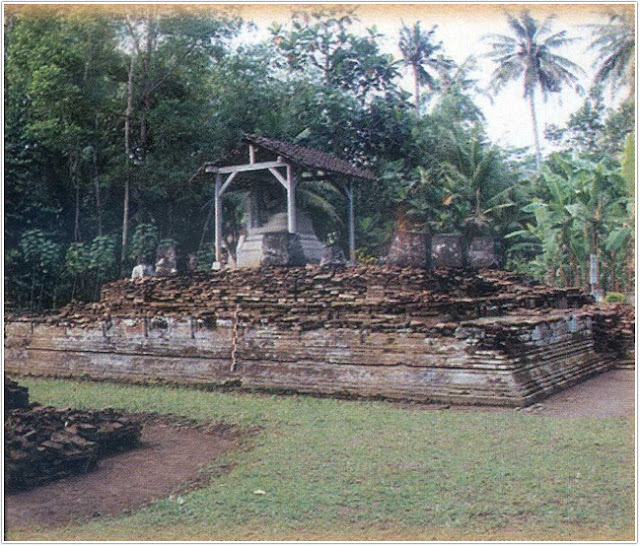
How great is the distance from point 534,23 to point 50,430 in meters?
4.68

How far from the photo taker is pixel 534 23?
17.6 feet

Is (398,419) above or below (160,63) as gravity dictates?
below

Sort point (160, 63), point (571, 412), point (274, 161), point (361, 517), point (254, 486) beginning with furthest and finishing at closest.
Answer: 1. point (274, 161)
2. point (571, 412)
3. point (160, 63)
4. point (254, 486)
5. point (361, 517)

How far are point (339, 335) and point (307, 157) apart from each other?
1.91 metres

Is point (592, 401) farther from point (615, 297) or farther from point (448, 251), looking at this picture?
point (448, 251)

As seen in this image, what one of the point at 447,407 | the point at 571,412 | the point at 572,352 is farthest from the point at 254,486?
the point at 572,352

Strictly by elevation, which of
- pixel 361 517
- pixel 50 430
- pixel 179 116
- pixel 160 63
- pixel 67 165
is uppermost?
pixel 160 63

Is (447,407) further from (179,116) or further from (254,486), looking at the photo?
(179,116)

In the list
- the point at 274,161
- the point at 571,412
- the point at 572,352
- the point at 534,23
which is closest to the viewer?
the point at 534,23

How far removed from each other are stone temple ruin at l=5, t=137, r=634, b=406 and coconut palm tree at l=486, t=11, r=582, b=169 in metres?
1.97

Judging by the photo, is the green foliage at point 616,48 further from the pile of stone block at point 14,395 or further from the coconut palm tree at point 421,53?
the pile of stone block at point 14,395

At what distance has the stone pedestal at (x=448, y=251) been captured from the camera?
8.38 metres

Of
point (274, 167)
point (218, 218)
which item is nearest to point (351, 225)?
point (274, 167)

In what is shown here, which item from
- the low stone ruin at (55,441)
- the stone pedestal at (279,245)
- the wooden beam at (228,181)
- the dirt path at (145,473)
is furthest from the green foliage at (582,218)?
the low stone ruin at (55,441)
